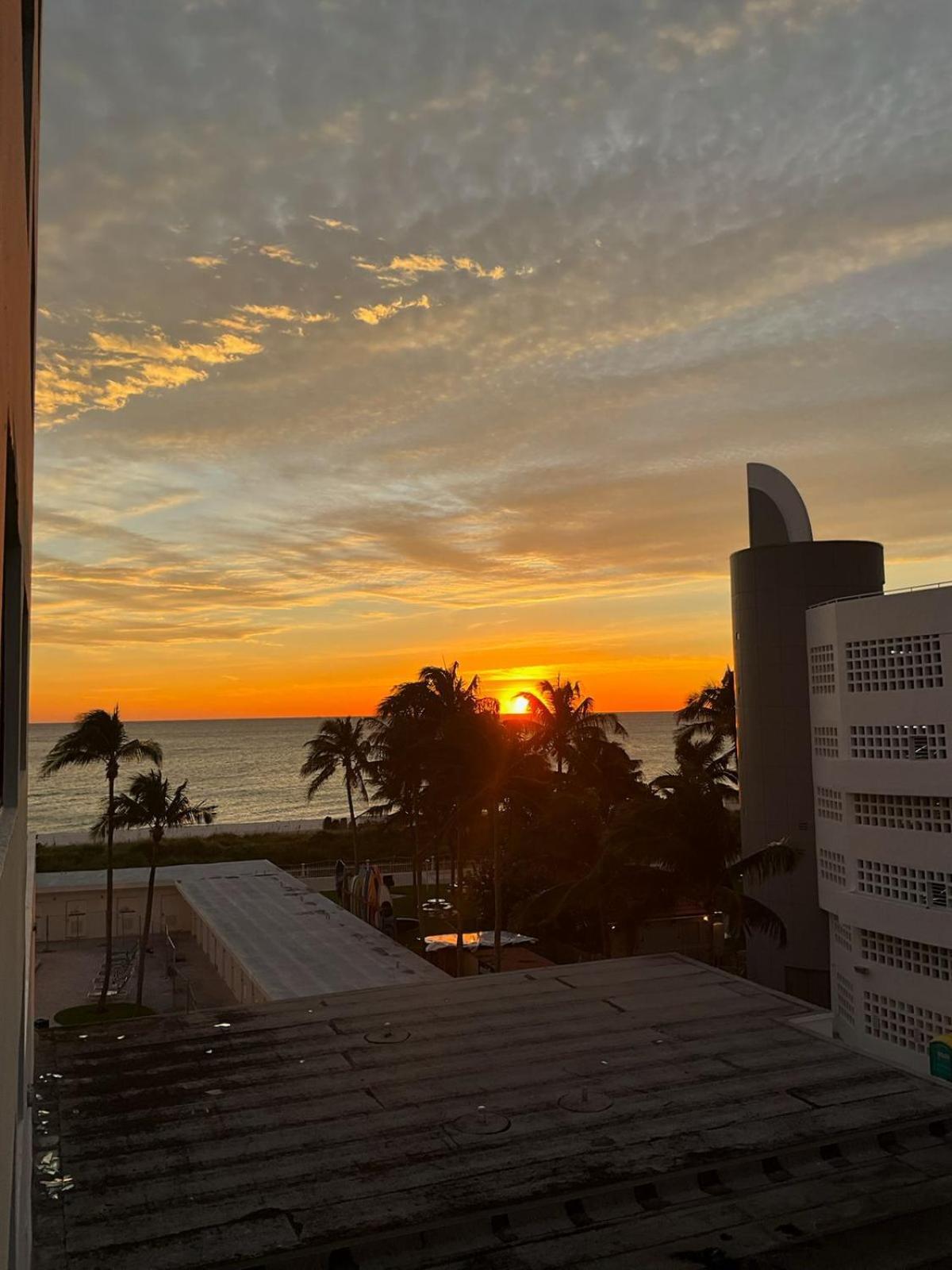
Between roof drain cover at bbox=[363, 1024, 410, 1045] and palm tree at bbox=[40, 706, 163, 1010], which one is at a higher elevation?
palm tree at bbox=[40, 706, 163, 1010]

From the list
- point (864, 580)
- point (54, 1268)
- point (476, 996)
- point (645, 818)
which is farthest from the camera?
point (864, 580)

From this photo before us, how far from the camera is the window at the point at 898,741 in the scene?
73.3 ft

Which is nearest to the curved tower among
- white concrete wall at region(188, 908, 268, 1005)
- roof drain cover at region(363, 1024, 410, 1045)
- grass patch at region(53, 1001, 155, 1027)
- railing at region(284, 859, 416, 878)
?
white concrete wall at region(188, 908, 268, 1005)

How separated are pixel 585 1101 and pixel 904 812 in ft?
39.5

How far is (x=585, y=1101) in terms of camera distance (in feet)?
51.5

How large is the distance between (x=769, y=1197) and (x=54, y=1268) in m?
9.05

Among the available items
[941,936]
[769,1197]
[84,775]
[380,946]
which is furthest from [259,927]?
[84,775]

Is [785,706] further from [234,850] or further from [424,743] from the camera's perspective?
[234,850]

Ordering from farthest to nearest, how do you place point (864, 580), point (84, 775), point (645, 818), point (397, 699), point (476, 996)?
point (84, 775), point (397, 699), point (864, 580), point (645, 818), point (476, 996)

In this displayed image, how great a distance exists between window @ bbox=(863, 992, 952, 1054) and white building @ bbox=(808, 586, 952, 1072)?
25 mm

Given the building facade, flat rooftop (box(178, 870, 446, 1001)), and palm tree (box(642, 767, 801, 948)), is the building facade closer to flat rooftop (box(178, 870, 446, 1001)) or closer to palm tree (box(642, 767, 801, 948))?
flat rooftop (box(178, 870, 446, 1001))

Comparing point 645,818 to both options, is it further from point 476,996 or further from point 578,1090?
point 578,1090

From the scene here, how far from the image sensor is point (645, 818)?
97.7 ft

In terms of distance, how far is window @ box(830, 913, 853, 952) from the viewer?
25.4 meters
